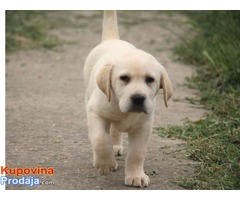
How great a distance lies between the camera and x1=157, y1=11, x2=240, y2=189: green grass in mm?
4984

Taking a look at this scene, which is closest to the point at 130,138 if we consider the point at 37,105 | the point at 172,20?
the point at 37,105

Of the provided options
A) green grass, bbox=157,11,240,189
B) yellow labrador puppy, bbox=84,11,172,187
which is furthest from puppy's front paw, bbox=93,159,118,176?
green grass, bbox=157,11,240,189

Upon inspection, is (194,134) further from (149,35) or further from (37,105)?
(149,35)

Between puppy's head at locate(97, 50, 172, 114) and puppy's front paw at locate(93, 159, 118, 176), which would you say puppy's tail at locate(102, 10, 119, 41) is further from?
puppy's front paw at locate(93, 159, 118, 176)

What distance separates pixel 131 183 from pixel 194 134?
142 cm

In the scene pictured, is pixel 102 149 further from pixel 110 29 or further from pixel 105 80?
pixel 110 29

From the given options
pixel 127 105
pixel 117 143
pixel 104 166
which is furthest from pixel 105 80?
pixel 117 143

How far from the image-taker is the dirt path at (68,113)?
16.8ft

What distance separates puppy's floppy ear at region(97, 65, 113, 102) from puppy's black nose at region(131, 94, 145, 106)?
271 mm

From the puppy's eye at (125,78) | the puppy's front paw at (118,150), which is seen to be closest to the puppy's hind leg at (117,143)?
the puppy's front paw at (118,150)

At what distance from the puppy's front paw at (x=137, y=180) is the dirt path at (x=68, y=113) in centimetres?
6

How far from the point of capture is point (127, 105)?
4.61m

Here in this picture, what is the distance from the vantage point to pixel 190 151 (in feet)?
18.1

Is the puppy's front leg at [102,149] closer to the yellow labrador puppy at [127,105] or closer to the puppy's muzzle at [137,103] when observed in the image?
the yellow labrador puppy at [127,105]
